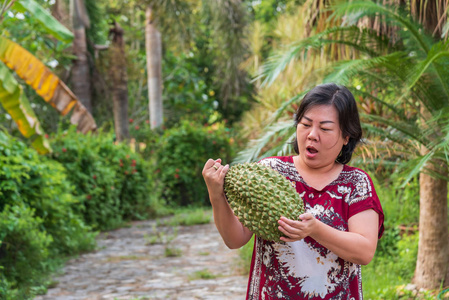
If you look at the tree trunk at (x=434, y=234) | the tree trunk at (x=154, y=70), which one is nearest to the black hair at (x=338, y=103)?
the tree trunk at (x=434, y=234)

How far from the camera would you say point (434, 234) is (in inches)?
180

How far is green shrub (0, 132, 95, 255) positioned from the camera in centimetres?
559

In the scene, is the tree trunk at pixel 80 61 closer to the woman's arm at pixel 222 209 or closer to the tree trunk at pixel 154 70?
the tree trunk at pixel 154 70

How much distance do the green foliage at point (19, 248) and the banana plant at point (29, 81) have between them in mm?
1277

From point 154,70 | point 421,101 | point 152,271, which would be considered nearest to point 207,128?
point 154,70

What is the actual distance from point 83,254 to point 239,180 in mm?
6172

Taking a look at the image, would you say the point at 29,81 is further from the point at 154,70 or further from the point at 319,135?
the point at 154,70

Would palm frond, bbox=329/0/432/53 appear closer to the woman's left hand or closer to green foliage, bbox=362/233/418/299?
green foliage, bbox=362/233/418/299

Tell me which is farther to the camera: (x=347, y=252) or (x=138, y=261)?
(x=138, y=261)

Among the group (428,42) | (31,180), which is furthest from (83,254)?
(428,42)

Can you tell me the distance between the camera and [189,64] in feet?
72.9

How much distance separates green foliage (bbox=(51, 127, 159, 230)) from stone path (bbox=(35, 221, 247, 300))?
0.73 m

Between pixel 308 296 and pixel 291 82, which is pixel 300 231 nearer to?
pixel 308 296

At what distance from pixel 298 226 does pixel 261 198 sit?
226 mm
